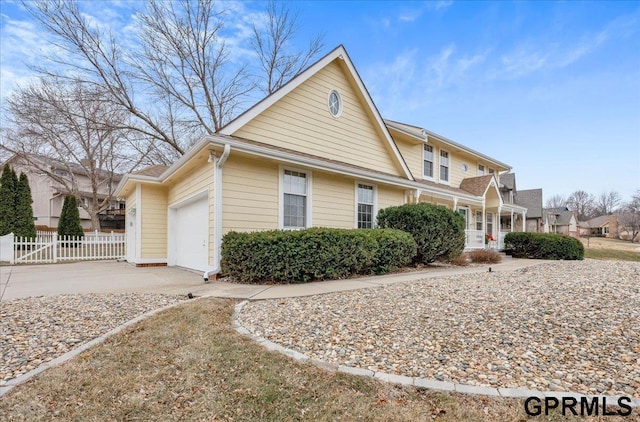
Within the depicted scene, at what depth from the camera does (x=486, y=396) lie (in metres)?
2.55

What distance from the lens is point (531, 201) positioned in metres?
31.7

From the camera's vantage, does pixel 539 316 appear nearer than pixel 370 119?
Yes

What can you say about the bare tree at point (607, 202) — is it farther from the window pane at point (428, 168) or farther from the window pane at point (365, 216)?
the window pane at point (365, 216)

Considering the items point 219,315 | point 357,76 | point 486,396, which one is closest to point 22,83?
point 357,76

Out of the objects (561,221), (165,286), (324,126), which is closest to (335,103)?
(324,126)

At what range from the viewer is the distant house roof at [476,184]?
1784 cm

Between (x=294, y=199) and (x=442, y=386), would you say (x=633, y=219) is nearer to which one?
(x=294, y=199)

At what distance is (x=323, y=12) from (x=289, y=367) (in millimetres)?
14556

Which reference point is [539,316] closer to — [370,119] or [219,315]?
[219,315]

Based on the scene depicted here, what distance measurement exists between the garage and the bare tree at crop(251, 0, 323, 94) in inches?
545

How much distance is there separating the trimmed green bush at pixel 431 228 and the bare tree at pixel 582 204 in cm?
8935

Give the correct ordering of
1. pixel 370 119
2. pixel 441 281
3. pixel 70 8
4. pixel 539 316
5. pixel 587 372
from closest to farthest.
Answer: pixel 587 372
pixel 539 316
pixel 441 281
pixel 370 119
pixel 70 8

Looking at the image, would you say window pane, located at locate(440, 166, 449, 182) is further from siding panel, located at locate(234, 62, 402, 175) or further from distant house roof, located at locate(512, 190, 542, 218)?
distant house roof, located at locate(512, 190, 542, 218)

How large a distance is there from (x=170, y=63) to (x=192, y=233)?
1475 cm
